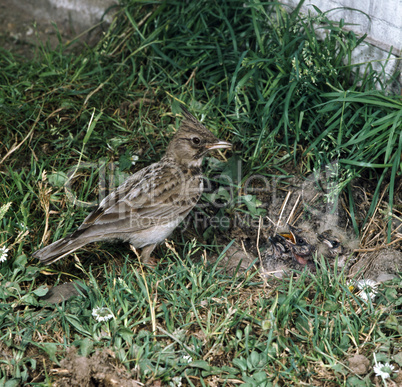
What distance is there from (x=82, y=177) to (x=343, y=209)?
2705mm

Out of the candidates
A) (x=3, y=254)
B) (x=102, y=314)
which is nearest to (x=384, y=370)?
(x=102, y=314)

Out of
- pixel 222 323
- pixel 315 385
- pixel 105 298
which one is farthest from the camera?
pixel 105 298

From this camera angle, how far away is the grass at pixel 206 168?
3.67 metres

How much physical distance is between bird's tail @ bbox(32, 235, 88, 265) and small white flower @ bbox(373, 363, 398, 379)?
2.55 meters

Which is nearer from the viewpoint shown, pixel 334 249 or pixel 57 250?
pixel 57 250

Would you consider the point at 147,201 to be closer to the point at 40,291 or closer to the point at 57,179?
the point at 57,179

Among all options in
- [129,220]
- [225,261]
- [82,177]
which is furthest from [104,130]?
[225,261]

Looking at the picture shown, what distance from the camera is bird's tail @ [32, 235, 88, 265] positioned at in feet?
14.3

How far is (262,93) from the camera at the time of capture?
5484 millimetres

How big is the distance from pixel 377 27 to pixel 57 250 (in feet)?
12.1

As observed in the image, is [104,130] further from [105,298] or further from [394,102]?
[394,102]

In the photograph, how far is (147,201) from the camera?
4.96 m

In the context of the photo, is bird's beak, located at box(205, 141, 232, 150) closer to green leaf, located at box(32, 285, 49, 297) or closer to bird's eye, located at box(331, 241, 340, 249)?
bird's eye, located at box(331, 241, 340, 249)

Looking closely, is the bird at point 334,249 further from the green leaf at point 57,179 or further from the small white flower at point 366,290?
Result: the green leaf at point 57,179
